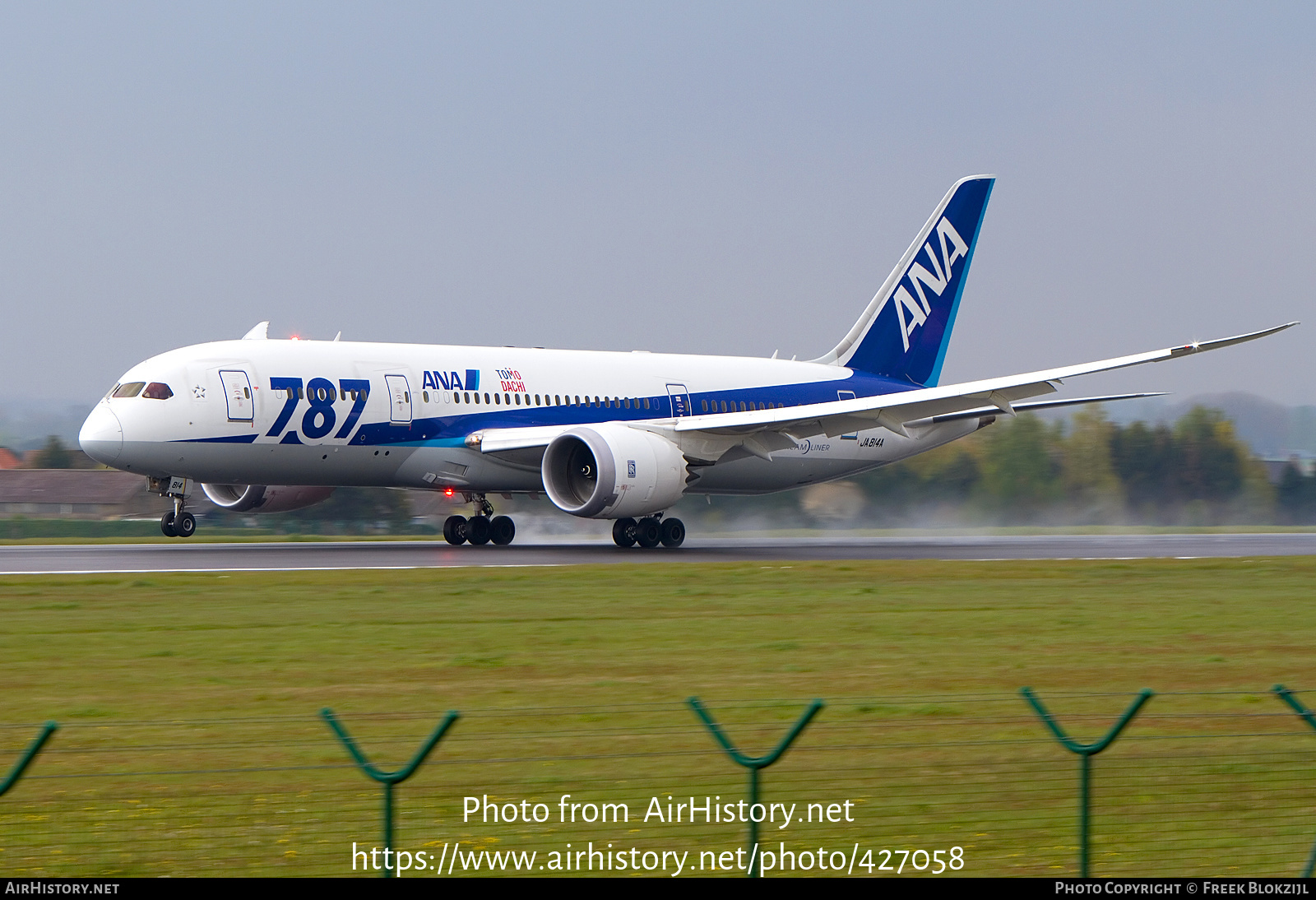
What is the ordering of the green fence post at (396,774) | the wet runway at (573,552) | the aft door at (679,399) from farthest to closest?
the aft door at (679,399)
the wet runway at (573,552)
the green fence post at (396,774)

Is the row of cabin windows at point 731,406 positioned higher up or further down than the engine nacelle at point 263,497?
higher up

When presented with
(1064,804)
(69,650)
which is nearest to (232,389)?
(69,650)

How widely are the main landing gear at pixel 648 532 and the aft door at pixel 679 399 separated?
2.76 meters

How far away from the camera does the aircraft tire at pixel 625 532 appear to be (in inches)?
1196

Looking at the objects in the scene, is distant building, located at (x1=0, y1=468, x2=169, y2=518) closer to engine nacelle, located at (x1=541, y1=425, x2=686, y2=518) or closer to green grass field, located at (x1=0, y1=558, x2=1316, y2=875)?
engine nacelle, located at (x1=541, y1=425, x2=686, y2=518)

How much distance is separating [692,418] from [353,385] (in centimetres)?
676

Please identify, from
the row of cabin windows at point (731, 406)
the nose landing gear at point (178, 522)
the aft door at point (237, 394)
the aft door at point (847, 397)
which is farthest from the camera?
the aft door at point (847, 397)

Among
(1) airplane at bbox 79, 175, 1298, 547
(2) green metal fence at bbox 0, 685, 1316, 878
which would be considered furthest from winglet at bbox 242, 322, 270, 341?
(2) green metal fence at bbox 0, 685, 1316, 878

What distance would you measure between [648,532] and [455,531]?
4022 mm

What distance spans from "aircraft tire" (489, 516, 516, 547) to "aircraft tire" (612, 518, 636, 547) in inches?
90.6

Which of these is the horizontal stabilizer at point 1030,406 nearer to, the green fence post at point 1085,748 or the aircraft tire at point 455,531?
the aircraft tire at point 455,531

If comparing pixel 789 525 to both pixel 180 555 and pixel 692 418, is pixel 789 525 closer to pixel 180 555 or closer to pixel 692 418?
pixel 692 418

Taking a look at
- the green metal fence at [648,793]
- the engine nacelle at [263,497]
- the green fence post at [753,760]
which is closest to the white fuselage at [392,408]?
the engine nacelle at [263,497]

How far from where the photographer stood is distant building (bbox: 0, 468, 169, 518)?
54.4m
